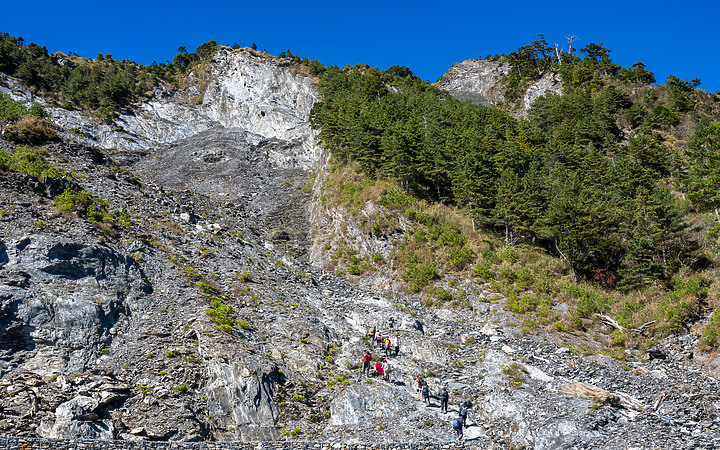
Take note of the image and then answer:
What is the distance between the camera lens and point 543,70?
97625 millimetres

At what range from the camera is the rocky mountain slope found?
18.8m

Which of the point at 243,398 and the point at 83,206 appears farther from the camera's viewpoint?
the point at 83,206

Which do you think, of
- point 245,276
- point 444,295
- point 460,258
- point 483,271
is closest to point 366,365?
point 444,295

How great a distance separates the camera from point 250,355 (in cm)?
2323

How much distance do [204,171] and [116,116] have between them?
26.1 meters

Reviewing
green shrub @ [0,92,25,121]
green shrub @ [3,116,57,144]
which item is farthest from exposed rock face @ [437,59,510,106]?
green shrub @ [0,92,25,121]

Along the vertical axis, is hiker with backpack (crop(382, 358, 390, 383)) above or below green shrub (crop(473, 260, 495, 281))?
below

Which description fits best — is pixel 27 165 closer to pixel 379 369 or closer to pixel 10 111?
pixel 10 111

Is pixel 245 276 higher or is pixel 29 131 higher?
pixel 29 131

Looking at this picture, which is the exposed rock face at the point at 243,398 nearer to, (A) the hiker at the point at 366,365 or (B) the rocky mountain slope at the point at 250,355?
(B) the rocky mountain slope at the point at 250,355

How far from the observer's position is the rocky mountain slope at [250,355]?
1875 centimetres

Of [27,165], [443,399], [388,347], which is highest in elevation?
[27,165]

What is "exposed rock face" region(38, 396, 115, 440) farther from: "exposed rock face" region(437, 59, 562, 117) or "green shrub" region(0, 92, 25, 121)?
"exposed rock face" region(437, 59, 562, 117)

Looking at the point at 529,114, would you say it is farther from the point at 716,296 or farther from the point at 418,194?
the point at 716,296
